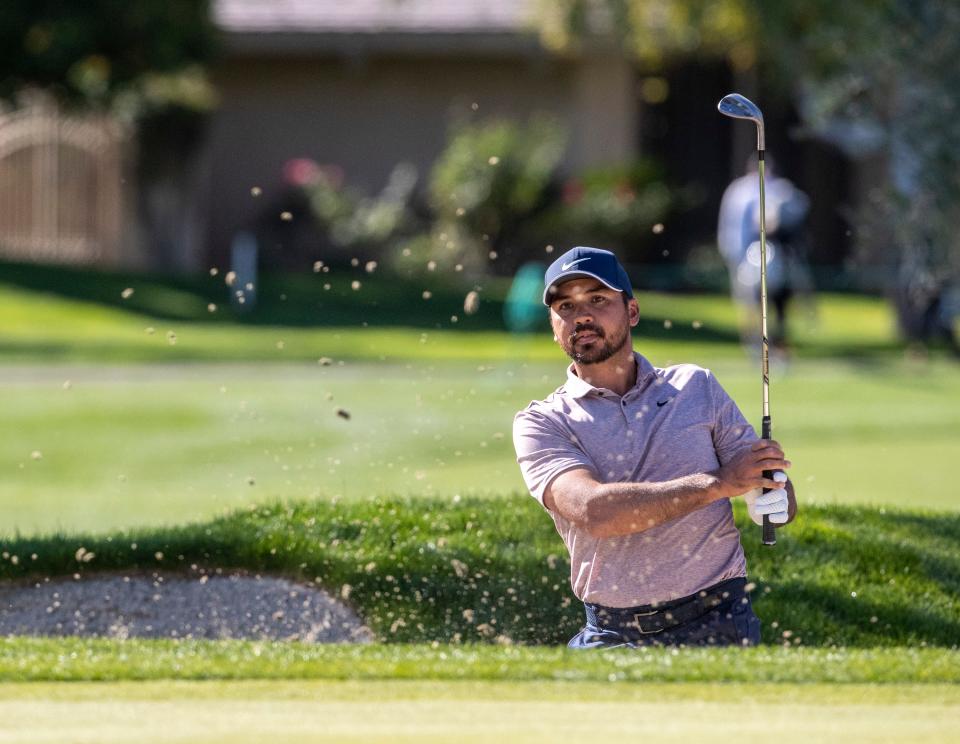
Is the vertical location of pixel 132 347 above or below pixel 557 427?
below

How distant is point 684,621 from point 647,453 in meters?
0.59

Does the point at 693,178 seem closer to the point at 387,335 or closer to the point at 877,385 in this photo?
the point at 387,335

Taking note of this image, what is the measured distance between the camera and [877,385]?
1855cm

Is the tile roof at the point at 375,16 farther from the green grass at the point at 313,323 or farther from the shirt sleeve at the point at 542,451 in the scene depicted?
the shirt sleeve at the point at 542,451

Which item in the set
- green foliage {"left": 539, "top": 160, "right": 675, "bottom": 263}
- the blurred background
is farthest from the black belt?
green foliage {"left": 539, "top": 160, "right": 675, "bottom": 263}

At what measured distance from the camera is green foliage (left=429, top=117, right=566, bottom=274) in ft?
86.8

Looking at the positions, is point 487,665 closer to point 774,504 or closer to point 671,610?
point 671,610

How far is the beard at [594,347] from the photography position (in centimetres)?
608

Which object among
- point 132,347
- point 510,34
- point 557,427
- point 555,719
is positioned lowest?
point 132,347

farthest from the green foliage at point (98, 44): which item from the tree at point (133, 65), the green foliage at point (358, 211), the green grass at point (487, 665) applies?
the green grass at point (487, 665)

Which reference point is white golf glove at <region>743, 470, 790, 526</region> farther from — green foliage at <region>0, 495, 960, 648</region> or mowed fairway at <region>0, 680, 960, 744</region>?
green foliage at <region>0, 495, 960, 648</region>

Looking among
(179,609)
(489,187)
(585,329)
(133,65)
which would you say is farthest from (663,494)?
(489,187)

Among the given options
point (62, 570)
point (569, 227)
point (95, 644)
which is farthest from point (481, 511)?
point (569, 227)

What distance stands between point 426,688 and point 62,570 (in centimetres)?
384
